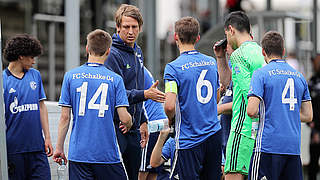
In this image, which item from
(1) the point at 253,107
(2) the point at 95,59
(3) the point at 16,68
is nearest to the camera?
(2) the point at 95,59

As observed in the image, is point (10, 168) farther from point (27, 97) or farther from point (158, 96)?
point (158, 96)

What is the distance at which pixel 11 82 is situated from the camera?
6340 mm

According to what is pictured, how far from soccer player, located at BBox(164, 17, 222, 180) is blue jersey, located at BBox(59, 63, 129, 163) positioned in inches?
25.0

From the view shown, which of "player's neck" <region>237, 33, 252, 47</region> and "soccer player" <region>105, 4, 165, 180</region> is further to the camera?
"player's neck" <region>237, 33, 252, 47</region>

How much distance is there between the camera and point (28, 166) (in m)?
6.37

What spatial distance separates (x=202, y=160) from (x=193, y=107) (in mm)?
482

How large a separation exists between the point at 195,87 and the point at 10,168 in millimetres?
1834

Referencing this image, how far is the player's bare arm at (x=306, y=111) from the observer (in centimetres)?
619

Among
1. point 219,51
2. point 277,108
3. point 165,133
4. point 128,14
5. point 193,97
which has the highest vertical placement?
point 128,14

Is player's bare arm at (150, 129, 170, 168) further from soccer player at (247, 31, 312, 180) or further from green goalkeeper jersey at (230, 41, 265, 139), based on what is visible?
soccer player at (247, 31, 312, 180)

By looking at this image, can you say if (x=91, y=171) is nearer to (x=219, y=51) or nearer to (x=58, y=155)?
(x=58, y=155)

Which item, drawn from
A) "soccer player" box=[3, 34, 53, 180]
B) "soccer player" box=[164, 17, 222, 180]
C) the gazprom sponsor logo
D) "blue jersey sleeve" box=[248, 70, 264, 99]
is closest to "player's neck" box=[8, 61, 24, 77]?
"soccer player" box=[3, 34, 53, 180]

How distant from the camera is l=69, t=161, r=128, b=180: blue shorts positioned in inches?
219

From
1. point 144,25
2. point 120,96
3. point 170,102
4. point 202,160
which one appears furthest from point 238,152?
point 144,25
